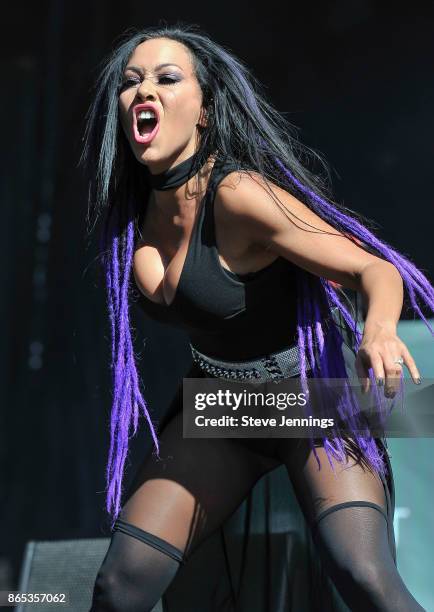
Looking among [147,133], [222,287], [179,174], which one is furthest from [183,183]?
[222,287]

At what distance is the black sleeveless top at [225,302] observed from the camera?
1.94 metres

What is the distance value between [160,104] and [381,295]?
2.13ft

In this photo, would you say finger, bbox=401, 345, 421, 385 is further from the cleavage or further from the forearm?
the cleavage

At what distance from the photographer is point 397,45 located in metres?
3.15

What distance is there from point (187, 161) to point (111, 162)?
195 millimetres

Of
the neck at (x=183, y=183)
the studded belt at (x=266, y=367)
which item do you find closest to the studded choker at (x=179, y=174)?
the neck at (x=183, y=183)

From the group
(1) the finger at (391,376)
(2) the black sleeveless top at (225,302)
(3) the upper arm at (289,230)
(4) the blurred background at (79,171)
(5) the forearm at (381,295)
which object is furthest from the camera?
(4) the blurred background at (79,171)

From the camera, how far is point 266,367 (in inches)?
80.4

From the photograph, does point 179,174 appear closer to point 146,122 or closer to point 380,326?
point 146,122

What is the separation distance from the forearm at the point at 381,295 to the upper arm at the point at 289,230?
31mm

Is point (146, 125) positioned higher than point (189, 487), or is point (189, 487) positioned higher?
point (146, 125)

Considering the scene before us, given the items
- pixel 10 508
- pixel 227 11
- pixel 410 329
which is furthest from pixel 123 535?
pixel 227 11

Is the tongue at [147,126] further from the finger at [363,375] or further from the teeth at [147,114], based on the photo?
the finger at [363,375]

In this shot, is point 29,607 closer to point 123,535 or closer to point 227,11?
point 123,535
